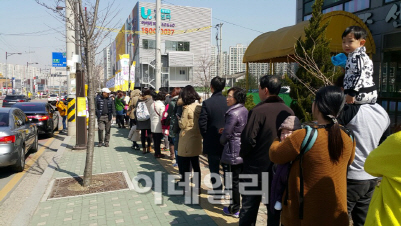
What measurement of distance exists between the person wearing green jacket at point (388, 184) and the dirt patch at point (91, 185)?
4543 millimetres

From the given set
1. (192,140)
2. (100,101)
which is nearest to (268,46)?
(100,101)

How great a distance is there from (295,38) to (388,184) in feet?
24.9

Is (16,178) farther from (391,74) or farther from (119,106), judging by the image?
(391,74)

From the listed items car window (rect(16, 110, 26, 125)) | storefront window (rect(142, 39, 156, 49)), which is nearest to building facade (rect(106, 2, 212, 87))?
storefront window (rect(142, 39, 156, 49))

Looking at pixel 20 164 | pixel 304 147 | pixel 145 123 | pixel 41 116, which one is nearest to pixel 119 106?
pixel 41 116

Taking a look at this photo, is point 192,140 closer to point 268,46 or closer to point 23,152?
point 23,152

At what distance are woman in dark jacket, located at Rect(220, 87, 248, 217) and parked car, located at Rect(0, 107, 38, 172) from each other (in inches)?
192

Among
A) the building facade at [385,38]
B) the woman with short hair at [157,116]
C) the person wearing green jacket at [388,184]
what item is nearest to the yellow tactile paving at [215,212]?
the woman with short hair at [157,116]

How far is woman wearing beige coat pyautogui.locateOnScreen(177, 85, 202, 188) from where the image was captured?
15.7ft

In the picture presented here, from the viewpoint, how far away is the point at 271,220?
3.05 m

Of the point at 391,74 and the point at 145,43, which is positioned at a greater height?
the point at 145,43

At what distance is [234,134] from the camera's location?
3.88 meters

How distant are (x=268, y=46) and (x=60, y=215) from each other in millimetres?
9057

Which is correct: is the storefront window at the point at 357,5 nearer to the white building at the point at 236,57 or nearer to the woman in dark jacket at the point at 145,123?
the woman in dark jacket at the point at 145,123
